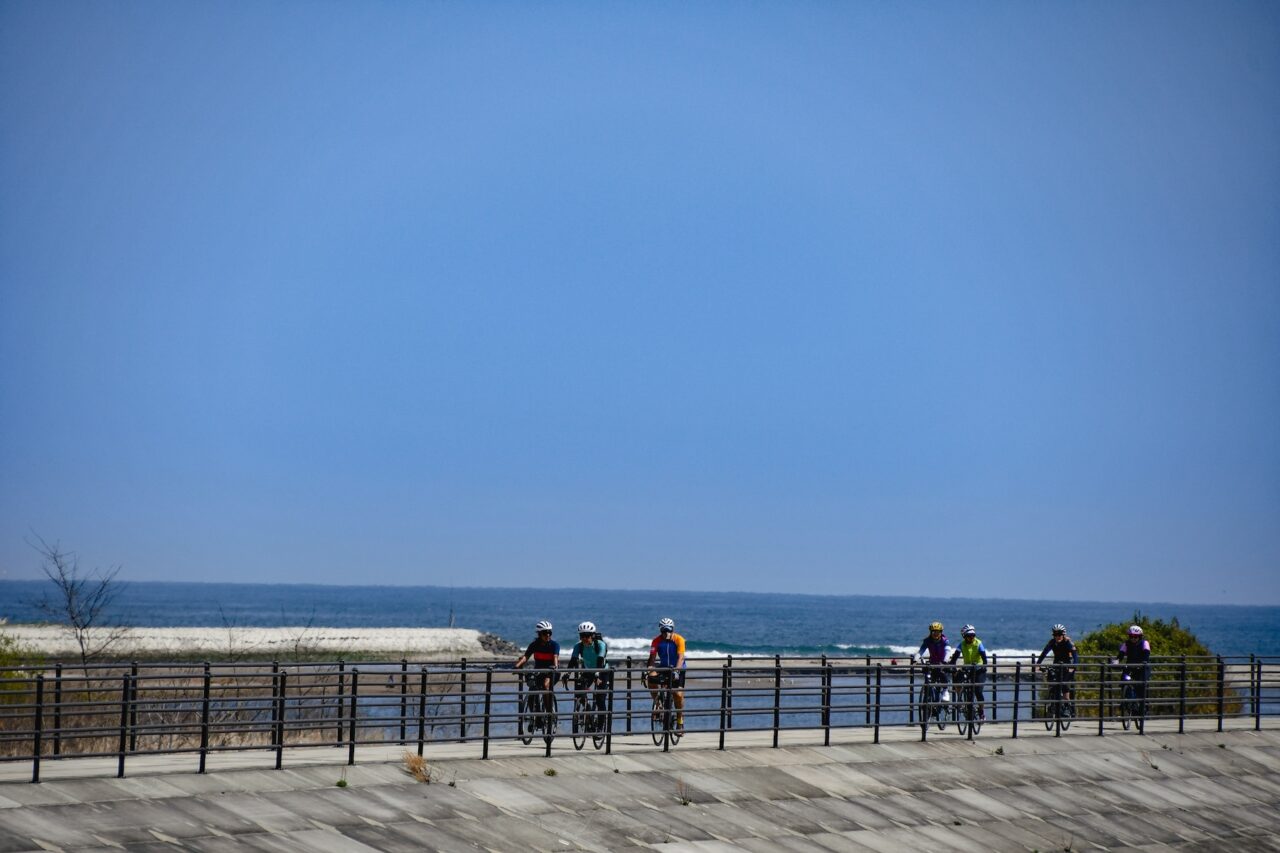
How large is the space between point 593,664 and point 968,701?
6641 mm

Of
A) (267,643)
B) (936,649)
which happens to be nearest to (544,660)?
(936,649)

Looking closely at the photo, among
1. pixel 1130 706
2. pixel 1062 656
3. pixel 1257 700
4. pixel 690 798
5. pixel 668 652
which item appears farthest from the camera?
pixel 1257 700

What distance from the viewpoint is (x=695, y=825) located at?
16.7m

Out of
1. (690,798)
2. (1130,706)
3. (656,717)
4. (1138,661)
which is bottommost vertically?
(690,798)

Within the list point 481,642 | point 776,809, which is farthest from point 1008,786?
point 481,642

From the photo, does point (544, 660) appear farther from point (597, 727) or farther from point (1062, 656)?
point (1062, 656)

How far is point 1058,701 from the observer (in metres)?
23.9

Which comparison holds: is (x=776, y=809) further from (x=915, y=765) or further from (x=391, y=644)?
(x=391, y=644)

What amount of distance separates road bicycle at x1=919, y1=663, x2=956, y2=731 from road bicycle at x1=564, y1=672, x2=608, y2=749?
533cm

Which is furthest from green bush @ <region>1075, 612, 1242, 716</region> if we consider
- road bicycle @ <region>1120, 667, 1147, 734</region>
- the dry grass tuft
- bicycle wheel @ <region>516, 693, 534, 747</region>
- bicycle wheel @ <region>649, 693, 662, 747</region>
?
the dry grass tuft

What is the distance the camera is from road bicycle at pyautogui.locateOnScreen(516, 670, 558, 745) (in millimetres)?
18203

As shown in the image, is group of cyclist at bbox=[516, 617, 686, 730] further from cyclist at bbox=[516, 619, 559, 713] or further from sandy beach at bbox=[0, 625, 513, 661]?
sandy beach at bbox=[0, 625, 513, 661]

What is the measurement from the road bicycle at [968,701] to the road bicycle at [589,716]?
597 centimetres

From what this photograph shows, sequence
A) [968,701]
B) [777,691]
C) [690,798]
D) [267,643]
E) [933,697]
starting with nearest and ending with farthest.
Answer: [690,798]
[777,691]
[968,701]
[933,697]
[267,643]
